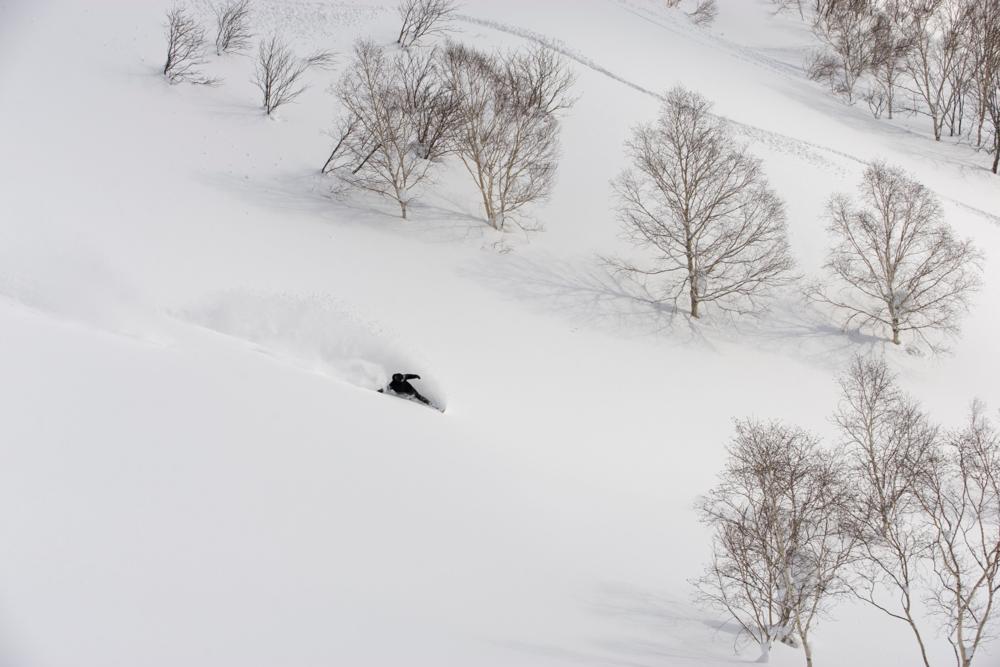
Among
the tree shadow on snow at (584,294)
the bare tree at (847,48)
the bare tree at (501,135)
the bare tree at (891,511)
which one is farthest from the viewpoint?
the bare tree at (847,48)

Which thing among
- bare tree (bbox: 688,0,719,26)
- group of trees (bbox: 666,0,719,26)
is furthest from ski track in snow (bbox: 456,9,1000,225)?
bare tree (bbox: 688,0,719,26)

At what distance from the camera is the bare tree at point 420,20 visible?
34.3m

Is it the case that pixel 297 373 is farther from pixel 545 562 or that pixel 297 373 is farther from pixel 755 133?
pixel 755 133

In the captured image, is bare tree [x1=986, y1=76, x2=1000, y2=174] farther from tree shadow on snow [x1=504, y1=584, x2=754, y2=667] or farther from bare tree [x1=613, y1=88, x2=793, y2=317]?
tree shadow on snow [x1=504, y1=584, x2=754, y2=667]

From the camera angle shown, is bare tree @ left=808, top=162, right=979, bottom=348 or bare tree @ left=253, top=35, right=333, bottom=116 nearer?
bare tree @ left=808, top=162, right=979, bottom=348

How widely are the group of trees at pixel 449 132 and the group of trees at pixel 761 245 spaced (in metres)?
4.60

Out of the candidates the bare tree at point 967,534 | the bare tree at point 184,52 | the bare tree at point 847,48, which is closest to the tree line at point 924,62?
the bare tree at point 847,48

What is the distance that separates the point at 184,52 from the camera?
29.9 metres

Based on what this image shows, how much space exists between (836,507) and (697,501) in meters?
4.78

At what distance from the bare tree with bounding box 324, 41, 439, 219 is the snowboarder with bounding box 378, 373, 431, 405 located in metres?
9.16

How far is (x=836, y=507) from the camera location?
12.1 m

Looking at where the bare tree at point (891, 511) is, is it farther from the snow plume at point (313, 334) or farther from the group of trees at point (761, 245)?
the snow plume at point (313, 334)

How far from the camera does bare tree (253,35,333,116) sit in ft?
Result: 94.2

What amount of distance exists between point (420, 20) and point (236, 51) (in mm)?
9632
